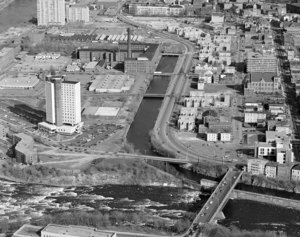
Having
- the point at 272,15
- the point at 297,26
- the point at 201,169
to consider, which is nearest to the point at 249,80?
the point at 201,169

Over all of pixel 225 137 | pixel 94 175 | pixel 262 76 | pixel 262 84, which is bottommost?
pixel 94 175

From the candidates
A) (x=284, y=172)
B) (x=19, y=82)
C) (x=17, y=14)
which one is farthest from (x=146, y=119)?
(x=17, y=14)

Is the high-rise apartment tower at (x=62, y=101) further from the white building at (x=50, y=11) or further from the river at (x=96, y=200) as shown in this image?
the white building at (x=50, y=11)

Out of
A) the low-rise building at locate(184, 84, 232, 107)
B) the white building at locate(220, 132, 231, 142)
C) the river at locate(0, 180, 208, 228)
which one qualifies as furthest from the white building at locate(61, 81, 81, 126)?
the white building at locate(220, 132, 231, 142)

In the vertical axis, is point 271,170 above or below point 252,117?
below

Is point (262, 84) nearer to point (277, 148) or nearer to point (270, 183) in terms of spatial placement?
point (277, 148)

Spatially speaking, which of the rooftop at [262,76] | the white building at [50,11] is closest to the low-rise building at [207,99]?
the rooftop at [262,76]
